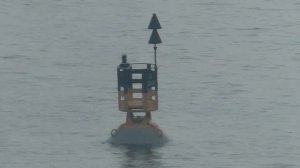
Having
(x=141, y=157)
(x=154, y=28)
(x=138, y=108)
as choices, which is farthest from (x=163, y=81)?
(x=141, y=157)

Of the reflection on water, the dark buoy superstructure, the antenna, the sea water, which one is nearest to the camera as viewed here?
the reflection on water

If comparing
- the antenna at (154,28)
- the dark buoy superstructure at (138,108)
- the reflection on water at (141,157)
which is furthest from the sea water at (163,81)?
the antenna at (154,28)

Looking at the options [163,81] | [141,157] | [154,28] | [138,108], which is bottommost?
[141,157]

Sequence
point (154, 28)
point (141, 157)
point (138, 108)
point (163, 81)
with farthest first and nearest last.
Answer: point (163, 81) → point (154, 28) → point (138, 108) → point (141, 157)

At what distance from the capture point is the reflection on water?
191 feet

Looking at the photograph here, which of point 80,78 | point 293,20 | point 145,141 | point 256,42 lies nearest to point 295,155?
point 145,141

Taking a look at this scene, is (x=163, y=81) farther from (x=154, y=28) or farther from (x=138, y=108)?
(x=138, y=108)

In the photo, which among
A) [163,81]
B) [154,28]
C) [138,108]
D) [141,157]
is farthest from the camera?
[163,81]

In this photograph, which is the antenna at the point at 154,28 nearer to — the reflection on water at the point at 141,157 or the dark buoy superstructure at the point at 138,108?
the dark buoy superstructure at the point at 138,108

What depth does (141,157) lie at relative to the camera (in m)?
59.2

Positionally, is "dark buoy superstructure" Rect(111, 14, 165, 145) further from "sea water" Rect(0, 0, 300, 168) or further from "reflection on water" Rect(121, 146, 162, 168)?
"sea water" Rect(0, 0, 300, 168)

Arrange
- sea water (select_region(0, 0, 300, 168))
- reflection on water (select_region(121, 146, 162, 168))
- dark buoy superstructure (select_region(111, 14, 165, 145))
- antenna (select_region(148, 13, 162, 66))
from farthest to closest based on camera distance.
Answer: antenna (select_region(148, 13, 162, 66)) → dark buoy superstructure (select_region(111, 14, 165, 145)) → sea water (select_region(0, 0, 300, 168)) → reflection on water (select_region(121, 146, 162, 168))

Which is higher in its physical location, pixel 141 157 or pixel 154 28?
pixel 154 28

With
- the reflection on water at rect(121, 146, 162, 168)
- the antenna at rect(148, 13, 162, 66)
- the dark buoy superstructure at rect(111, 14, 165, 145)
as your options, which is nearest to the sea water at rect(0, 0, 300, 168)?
the reflection on water at rect(121, 146, 162, 168)
